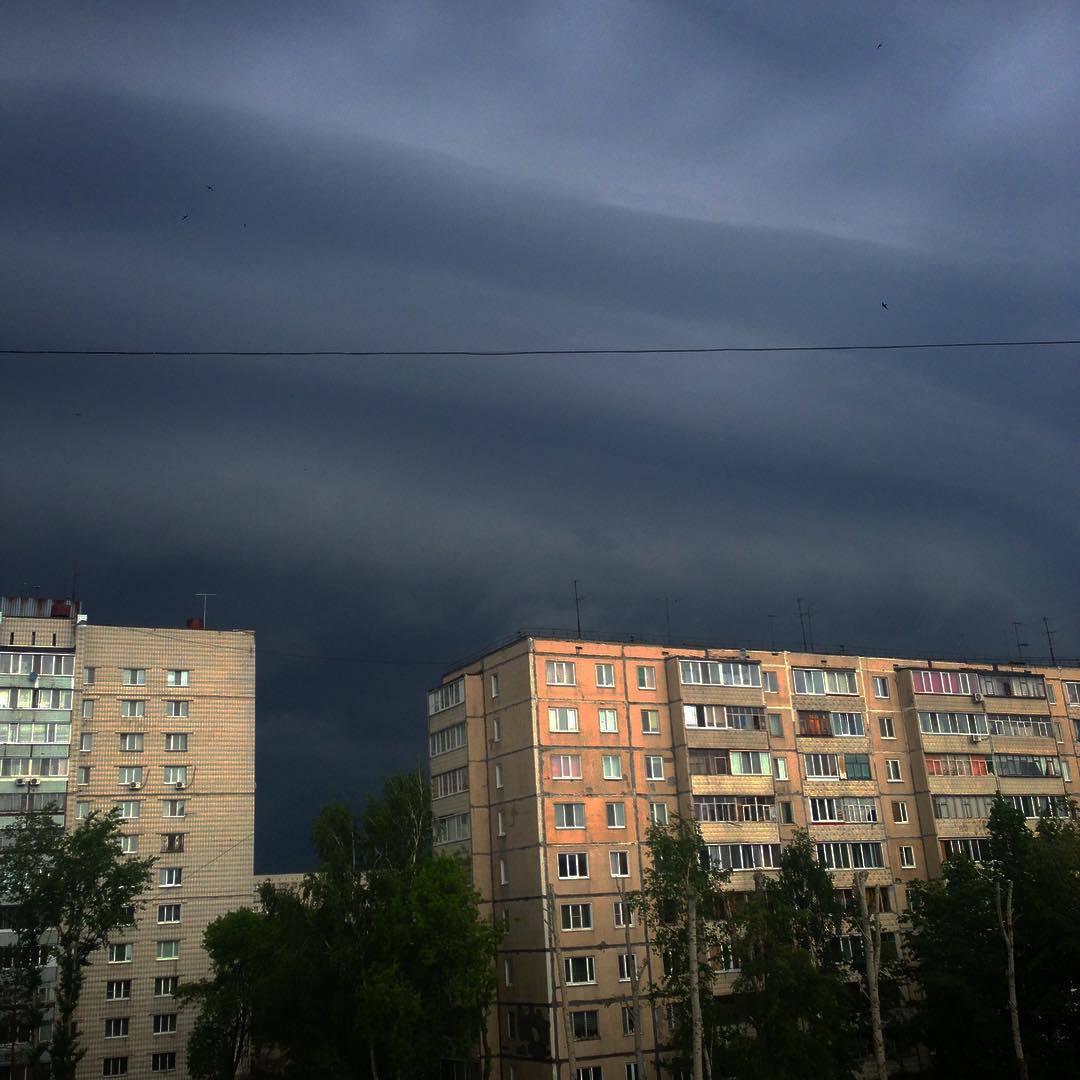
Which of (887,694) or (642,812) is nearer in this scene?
(642,812)

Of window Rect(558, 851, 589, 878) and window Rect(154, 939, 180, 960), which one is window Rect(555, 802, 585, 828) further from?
window Rect(154, 939, 180, 960)

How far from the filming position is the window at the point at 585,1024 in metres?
67.6

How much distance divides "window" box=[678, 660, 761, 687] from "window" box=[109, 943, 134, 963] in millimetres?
44385

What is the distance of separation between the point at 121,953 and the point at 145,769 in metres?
13.2

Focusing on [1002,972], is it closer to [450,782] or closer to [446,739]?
[450,782]

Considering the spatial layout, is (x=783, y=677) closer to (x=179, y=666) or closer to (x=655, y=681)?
(x=655, y=681)

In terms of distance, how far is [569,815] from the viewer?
7300 centimetres

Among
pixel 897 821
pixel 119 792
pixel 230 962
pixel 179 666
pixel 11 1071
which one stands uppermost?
pixel 179 666

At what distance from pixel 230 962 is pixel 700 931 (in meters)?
33.6

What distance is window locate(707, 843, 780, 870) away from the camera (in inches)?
2889

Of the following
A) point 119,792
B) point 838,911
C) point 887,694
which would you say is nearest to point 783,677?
point 887,694

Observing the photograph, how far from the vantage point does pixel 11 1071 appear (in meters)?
74.8

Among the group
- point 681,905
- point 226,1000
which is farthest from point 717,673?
point 226,1000

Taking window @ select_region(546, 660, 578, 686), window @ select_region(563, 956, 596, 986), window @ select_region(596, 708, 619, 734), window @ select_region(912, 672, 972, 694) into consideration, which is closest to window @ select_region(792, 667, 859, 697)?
window @ select_region(912, 672, 972, 694)
